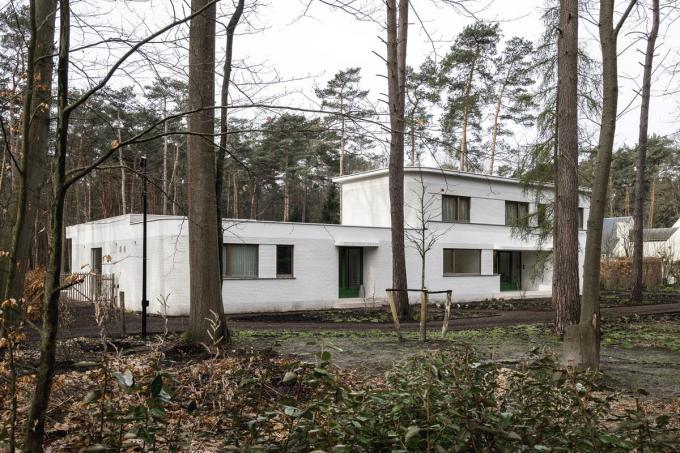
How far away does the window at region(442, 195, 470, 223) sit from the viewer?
2753 centimetres

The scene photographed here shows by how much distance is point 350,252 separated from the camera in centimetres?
2536

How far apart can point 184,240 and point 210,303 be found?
462 inches

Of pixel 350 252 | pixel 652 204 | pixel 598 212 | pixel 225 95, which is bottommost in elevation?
pixel 350 252

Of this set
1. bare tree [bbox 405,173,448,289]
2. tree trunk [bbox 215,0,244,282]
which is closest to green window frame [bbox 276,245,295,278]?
bare tree [bbox 405,173,448,289]

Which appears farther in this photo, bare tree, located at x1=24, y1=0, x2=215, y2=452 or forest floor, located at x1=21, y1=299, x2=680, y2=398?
forest floor, located at x1=21, y1=299, x2=680, y2=398

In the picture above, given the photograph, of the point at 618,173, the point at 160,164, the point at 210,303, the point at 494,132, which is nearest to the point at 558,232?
the point at 210,303

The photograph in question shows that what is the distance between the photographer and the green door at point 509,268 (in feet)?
101

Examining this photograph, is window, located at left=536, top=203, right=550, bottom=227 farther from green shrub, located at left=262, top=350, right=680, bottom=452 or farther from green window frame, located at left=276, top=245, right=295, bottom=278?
green shrub, located at left=262, top=350, right=680, bottom=452

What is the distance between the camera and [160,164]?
4191 cm

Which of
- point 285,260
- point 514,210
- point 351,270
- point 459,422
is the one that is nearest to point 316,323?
point 285,260

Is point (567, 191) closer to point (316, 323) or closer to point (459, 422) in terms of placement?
point (316, 323)

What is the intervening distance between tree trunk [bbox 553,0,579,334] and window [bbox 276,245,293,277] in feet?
41.1

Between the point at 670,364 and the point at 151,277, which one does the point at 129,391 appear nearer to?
the point at 670,364

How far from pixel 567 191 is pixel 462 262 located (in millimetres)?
16527
